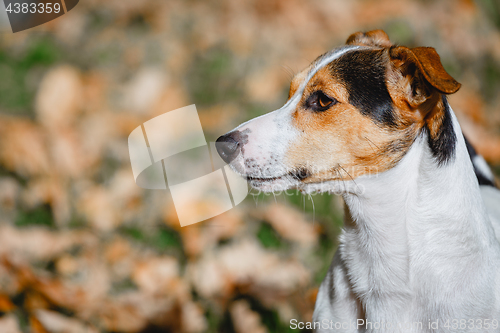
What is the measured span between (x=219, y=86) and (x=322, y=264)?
2.14m

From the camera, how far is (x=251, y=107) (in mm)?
4145

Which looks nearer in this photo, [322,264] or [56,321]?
[56,321]

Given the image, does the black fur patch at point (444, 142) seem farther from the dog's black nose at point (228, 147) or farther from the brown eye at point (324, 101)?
the dog's black nose at point (228, 147)

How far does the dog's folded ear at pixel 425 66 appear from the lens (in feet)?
4.91

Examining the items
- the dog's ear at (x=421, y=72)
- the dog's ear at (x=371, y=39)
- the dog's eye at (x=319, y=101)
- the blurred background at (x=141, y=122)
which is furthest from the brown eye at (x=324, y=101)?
the blurred background at (x=141, y=122)

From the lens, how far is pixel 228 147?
76.0 inches

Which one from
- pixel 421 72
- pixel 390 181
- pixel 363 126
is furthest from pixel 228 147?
pixel 421 72

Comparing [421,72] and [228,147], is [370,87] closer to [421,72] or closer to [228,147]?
[421,72]

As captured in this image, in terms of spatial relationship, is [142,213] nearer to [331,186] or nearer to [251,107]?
[251,107]

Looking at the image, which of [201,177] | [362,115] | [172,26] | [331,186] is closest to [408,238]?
[331,186]

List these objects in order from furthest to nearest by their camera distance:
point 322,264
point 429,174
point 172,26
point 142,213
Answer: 1. point 172,26
2. point 142,213
3. point 322,264
4. point 429,174

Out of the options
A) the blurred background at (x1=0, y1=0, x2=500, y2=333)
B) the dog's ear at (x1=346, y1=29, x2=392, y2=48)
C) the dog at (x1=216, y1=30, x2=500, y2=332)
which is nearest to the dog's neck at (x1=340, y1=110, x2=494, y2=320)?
the dog at (x1=216, y1=30, x2=500, y2=332)

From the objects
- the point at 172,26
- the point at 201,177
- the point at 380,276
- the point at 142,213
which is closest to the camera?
the point at 380,276

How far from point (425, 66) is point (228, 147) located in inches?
34.3
